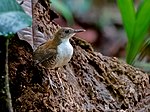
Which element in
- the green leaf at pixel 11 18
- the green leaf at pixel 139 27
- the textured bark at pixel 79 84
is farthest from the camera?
the green leaf at pixel 139 27

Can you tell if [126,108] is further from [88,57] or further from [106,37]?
[106,37]

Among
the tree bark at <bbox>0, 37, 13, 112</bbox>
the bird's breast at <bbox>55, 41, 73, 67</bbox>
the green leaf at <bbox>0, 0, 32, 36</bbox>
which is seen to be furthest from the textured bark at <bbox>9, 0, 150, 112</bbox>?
the green leaf at <bbox>0, 0, 32, 36</bbox>

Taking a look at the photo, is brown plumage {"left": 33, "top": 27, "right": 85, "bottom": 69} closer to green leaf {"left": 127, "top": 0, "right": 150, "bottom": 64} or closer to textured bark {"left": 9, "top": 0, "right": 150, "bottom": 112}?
textured bark {"left": 9, "top": 0, "right": 150, "bottom": 112}

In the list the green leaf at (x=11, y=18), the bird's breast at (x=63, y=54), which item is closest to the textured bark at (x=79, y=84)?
the bird's breast at (x=63, y=54)

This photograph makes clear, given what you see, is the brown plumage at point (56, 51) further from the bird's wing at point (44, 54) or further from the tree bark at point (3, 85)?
the tree bark at point (3, 85)

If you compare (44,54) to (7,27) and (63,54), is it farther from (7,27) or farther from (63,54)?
(7,27)

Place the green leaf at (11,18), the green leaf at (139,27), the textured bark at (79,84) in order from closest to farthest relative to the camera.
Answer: the green leaf at (11,18)
the textured bark at (79,84)
the green leaf at (139,27)

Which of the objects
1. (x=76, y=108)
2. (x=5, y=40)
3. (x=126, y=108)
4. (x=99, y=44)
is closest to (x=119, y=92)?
(x=126, y=108)

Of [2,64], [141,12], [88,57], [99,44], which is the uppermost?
[99,44]
